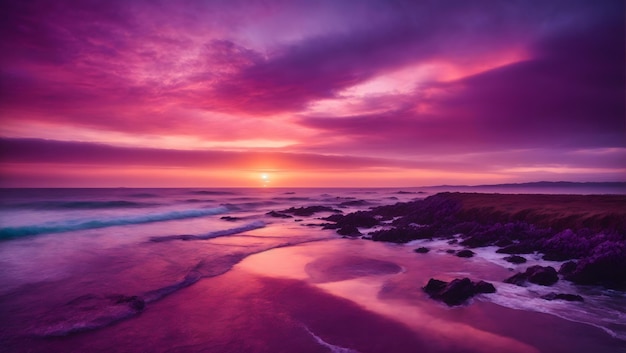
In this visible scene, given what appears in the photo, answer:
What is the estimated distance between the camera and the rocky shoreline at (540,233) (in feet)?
32.3

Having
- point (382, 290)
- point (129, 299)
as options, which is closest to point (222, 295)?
point (129, 299)

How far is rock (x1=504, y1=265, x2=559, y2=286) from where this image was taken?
970 cm

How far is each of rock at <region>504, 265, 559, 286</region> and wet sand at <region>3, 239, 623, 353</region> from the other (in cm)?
114

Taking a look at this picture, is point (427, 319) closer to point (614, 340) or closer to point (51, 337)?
point (614, 340)

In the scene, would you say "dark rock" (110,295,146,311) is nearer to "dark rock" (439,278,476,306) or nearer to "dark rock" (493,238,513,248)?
"dark rock" (439,278,476,306)

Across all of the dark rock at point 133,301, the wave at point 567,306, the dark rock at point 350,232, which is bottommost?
the dark rock at point 133,301

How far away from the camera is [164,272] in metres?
12.7

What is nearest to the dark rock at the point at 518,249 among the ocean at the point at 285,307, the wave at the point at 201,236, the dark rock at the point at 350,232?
the ocean at the point at 285,307

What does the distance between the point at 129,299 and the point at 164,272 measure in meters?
3.64

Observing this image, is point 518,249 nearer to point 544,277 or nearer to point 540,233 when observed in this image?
point 540,233

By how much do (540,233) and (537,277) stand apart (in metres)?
6.06

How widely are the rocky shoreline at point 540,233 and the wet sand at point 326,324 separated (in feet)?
7.70

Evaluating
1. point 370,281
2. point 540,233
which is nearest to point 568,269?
point 540,233

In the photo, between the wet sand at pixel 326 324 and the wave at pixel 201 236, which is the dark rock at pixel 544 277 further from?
the wave at pixel 201 236
